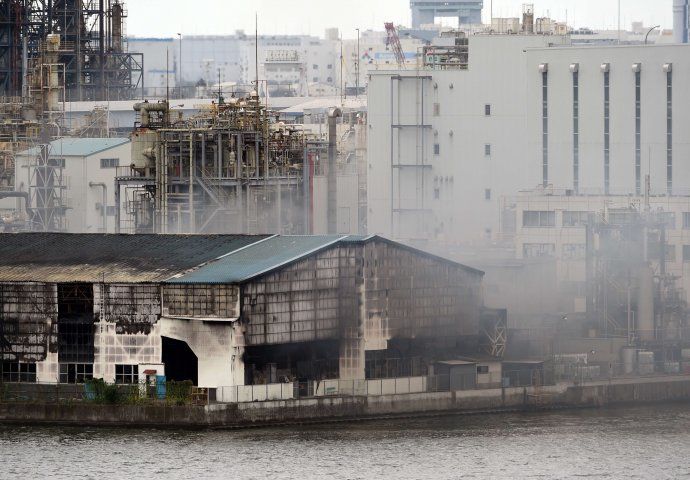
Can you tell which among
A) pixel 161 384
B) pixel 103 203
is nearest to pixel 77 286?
pixel 161 384

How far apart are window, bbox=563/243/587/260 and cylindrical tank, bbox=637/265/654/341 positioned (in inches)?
306

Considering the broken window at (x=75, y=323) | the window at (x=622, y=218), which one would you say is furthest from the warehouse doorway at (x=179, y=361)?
the window at (x=622, y=218)

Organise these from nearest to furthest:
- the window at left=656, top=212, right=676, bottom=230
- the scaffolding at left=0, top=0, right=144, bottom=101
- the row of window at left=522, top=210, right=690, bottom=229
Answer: the window at left=656, top=212, right=676, bottom=230 → the row of window at left=522, top=210, right=690, bottom=229 → the scaffolding at left=0, top=0, right=144, bottom=101

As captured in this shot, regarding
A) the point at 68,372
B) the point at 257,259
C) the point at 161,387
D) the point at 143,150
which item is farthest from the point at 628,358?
the point at 143,150

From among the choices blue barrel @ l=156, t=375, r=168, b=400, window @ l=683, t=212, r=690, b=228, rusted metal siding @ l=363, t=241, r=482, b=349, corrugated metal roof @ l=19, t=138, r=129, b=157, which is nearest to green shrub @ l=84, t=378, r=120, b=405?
blue barrel @ l=156, t=375, r=168, b=400

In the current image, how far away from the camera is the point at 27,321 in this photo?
48.4 m

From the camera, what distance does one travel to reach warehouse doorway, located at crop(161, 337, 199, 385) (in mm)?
47562

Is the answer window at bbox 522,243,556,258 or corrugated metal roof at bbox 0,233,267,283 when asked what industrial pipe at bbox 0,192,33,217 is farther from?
window at bbox 522,243,556,258

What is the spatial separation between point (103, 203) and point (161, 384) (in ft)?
85.0

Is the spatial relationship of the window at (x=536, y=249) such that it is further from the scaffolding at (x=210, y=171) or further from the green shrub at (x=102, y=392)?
the green shrub at (x=102, y=392)

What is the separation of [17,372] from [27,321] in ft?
4.04

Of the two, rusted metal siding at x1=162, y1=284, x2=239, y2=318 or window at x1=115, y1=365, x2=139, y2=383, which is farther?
window at x1=115, y1=365, x2=139, y2=383

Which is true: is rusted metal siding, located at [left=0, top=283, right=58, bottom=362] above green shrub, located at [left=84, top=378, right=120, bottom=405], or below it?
above

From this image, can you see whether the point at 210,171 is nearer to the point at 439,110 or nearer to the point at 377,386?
the point at 377,386
